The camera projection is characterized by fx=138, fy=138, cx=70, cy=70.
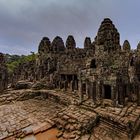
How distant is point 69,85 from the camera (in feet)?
72.4

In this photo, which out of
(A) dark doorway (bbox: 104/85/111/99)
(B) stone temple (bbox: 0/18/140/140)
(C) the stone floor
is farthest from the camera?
(A) dark doorway (bbox: 104/85/111/99)

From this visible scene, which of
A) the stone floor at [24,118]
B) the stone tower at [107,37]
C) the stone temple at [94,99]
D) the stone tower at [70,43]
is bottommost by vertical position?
the stone floor at [24,118]

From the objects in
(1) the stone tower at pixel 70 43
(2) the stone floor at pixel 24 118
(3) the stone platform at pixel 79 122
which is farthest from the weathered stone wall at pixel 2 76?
(1) the stone tower at pixel 70 43

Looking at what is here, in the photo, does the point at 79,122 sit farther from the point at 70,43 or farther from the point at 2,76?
the point at 70,43

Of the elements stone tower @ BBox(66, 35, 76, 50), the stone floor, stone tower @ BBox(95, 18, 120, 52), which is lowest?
the stone floor

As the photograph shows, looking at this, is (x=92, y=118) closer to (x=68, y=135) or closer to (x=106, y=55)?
(x=68, y=135)

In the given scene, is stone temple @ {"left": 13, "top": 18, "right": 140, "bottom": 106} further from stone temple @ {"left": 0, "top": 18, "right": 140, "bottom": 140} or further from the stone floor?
the stone floor

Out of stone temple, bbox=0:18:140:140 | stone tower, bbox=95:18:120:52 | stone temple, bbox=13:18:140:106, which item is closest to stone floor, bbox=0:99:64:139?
stone temple, bbox=0:18:140:140

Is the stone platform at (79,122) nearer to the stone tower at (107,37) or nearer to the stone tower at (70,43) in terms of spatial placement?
the stone tower at (107,37)

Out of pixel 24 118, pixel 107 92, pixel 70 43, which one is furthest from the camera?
pixel 70 43

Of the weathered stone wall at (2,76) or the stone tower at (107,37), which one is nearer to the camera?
the stone tower at (107,37)

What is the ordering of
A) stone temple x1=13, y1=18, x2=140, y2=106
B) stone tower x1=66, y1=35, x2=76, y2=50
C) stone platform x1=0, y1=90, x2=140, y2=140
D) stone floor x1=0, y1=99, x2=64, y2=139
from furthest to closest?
stone tower x1=66, y1=35, x2=76, y2=50, stone temple x1=13, y1=18, x2=140, y2=106, stone floor x1=0, y1=99, x2=64, y2=139, stone platform x1=0, y1=90, x2=140, y2=140

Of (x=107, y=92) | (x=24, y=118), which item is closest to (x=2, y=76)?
(x=24, y=118)

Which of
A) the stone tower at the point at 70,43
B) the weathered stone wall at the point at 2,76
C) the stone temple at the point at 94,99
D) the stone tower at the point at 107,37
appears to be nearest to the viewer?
the stone temple at the point at 94,99
